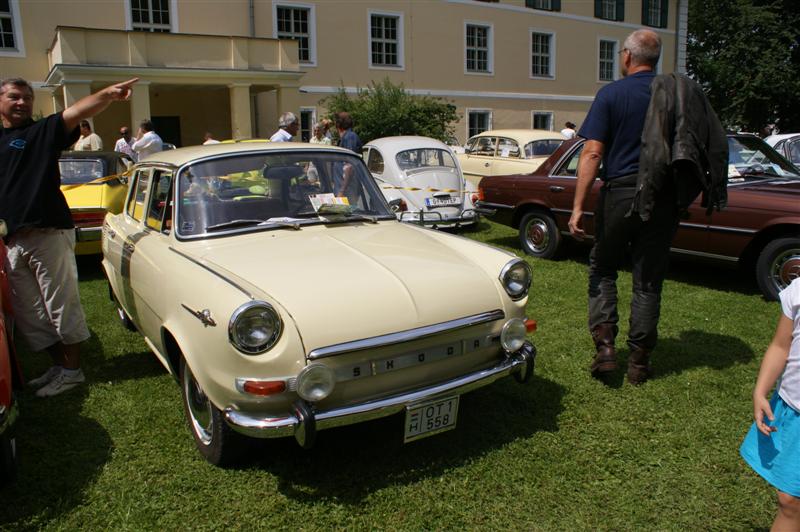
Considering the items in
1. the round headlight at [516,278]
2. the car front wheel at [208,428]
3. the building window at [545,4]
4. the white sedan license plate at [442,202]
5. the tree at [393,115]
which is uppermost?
the building window at [545,4]

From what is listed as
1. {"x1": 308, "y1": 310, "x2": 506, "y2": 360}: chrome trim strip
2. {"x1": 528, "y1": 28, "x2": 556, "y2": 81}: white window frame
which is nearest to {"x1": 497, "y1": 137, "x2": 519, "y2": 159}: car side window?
{"x1": 308, "y1": 310, "x2": 506, "y2": 360}: chrome trim strip

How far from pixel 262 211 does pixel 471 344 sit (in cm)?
163

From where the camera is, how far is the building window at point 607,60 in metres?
30.1

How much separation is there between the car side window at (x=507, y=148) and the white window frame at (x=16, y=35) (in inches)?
557

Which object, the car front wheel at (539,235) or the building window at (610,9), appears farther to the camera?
the building window at (610,9)

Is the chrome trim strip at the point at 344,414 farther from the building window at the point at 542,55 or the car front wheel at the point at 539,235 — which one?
the building window at the point at 542,55

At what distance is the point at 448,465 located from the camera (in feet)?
10.9

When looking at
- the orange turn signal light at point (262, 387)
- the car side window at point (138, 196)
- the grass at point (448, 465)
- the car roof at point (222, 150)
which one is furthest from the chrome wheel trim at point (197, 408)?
→ the car side window at point (138, 196)

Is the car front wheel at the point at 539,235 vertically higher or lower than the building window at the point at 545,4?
lower

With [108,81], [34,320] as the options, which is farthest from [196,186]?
[108,81]

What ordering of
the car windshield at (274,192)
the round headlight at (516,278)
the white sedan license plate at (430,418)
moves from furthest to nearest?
the car windshield at (274,192) < the round headlight at (516,278) < the white sedan license plate at (430,418)

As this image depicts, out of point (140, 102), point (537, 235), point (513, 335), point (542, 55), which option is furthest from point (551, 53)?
point (513, 335)

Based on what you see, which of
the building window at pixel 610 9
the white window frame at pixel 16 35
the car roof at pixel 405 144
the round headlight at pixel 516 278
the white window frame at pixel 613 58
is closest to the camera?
the round headlight at pixel 516 278

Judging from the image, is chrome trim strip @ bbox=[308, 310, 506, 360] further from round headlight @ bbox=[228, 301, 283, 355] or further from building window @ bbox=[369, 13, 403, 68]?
building window @ bbox=[369, 13, 403, 68]
